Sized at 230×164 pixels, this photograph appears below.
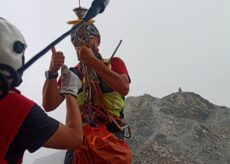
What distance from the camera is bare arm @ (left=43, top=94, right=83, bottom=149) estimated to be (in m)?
2.36

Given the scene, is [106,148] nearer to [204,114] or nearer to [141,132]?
[141,132]

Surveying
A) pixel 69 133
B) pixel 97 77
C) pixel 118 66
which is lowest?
pixel 69 133

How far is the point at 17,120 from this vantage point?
2.21 metres

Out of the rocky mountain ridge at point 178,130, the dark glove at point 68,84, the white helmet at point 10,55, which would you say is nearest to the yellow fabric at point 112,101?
the dark glove at point 68,84

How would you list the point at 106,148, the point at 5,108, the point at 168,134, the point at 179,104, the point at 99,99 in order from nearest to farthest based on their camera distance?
1. the point at 5,108
2. the point at 106,148
3. the point at 99,99
4. the point at 168,134
5. the point at 179,104

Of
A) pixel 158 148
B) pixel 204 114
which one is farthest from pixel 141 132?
pixel 204 114

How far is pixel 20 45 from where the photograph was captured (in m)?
2.27

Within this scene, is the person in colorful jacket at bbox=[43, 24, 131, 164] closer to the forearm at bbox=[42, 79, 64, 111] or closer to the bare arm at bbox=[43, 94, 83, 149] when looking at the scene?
the forearm at bbox=[42, 79, 64, 111]

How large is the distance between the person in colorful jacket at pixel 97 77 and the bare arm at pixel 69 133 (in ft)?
2.97

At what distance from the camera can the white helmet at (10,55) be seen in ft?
6.79

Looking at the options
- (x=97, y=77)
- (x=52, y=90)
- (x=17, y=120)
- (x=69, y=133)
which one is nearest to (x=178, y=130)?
(x=97, y=77)

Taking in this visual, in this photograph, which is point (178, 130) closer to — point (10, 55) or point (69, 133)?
point (69, 133)

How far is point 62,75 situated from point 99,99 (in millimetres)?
854

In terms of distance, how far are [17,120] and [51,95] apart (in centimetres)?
155
